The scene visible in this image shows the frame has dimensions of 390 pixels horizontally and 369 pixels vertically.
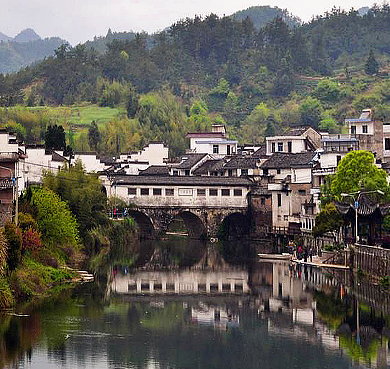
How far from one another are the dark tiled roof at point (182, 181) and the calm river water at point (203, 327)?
101 ft

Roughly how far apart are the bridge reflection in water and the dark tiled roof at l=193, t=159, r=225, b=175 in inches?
1363

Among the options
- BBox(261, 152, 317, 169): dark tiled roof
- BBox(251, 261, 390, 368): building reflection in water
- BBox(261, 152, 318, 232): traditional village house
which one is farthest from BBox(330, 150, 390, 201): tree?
BBox(261, 152, 317, 169): dark tiled roof

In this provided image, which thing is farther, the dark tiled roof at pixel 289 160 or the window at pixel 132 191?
the window at pixel 132 191

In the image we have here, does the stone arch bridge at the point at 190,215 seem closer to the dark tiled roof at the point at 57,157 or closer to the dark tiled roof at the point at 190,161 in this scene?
the dark tiled roof at the point at 57,157

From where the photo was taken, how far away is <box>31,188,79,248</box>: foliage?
197ft

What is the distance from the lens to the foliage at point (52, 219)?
197ft

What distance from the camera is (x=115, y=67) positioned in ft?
637

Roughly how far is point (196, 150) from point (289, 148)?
597 inches

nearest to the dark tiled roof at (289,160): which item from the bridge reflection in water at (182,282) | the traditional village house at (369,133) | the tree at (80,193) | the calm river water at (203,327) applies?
the traditional village house at (369,133)

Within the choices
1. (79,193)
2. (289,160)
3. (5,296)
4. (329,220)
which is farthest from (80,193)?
(5,296)

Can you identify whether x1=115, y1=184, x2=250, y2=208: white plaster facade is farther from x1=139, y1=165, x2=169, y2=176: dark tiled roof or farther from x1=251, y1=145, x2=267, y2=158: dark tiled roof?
x1=139, y1=165, x2=169, y2=176: dark tiled roof

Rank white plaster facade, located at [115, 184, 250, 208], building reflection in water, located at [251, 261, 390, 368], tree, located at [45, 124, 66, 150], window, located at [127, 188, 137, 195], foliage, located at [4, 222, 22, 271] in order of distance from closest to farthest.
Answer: building reflection in water, located at [251, 261, 390, 368], foliage, located at [4, 222, 22, 271], tree, located at [45, 124, 66, 150], window, located at [127, 188, 137, 195], white plaster facade, located at [115, 184, 250, 208]

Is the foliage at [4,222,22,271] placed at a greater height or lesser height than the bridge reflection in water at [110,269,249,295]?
greater

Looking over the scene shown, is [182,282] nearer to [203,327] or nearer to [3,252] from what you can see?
[203,327]
